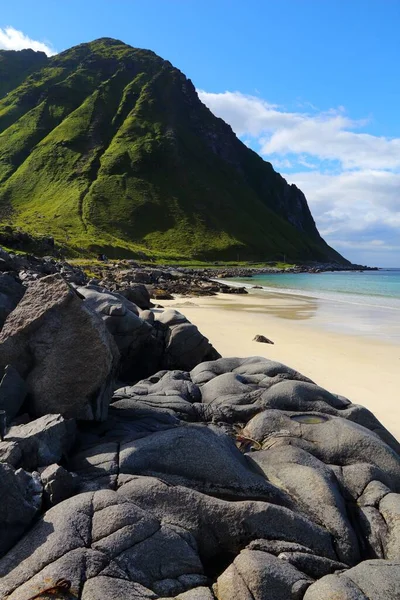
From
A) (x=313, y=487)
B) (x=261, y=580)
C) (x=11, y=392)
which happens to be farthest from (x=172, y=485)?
(x=11, y=392)

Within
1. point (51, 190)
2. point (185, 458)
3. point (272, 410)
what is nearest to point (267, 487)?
point (185, 458)

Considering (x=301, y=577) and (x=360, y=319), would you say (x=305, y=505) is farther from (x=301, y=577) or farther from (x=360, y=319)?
(x=360, y=319)

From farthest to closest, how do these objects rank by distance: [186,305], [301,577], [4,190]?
[4,190] → [186,305] → [301,577]

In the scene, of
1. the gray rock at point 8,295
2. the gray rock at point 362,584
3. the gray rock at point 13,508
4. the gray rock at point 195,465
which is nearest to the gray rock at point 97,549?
the gray rock at point 13,508

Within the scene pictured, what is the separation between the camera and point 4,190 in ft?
580

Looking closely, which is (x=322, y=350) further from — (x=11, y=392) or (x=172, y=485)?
(x=172, y=485)

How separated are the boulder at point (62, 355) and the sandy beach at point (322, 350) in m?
7.34

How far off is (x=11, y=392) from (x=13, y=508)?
2921 mm

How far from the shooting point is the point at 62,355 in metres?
8.20

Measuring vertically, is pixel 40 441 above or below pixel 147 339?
below

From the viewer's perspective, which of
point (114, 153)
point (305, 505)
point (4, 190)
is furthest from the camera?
point (114, 153)

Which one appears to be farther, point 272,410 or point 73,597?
point 272,410

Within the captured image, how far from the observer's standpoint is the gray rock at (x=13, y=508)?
17.5 feet

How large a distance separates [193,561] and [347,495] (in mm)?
2961
